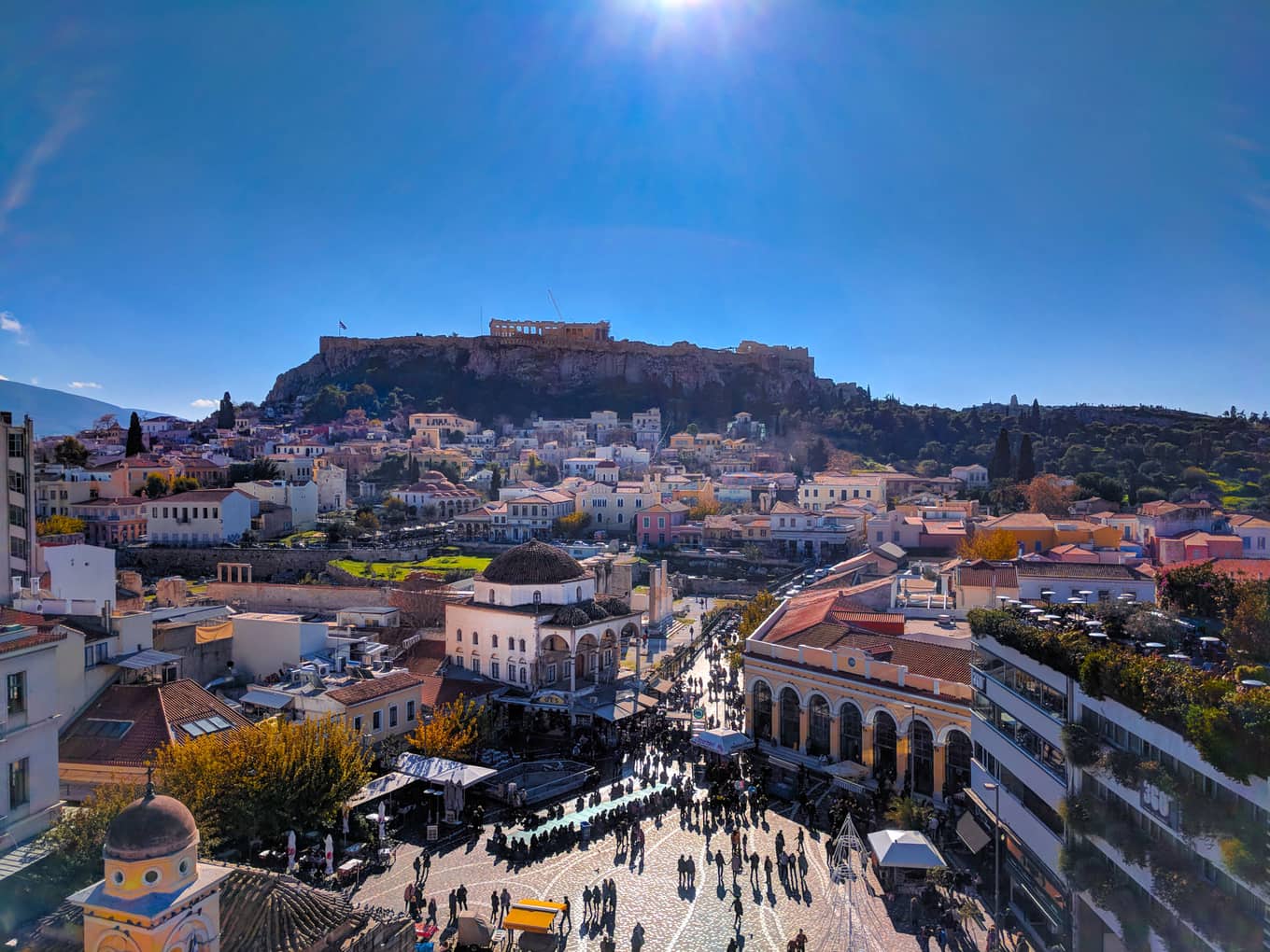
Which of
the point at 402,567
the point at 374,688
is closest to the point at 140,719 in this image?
the point at 374,688

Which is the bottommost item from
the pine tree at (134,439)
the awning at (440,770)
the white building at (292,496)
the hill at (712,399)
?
the awning at (440,770)

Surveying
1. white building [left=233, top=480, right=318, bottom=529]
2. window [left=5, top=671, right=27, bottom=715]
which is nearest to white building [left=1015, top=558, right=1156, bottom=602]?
window [left=5, top=671, right=27, bottom=715]

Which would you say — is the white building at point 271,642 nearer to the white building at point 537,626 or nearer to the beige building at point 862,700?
the white building at point 537,626

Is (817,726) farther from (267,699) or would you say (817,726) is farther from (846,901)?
(267,699)

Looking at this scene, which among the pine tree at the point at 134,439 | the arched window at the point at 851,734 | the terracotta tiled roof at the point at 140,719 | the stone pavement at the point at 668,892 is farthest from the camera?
the pine tree at the point at 134,439

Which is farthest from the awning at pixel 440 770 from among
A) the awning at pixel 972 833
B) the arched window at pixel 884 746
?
the awning at pixel 972 833

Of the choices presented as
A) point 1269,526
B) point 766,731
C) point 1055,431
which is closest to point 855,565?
point 766,731

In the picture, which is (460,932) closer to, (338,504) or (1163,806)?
(1163,806)

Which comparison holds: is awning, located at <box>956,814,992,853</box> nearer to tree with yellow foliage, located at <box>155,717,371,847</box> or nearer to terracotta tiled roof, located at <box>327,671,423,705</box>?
tree with yellow foliage, located at <box>155,717,371,847</box>
